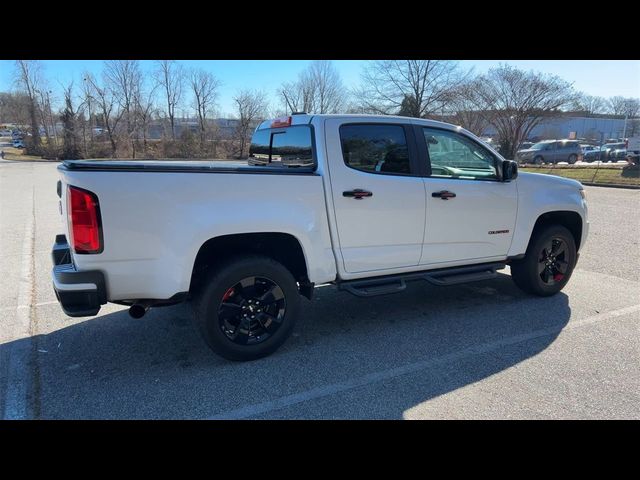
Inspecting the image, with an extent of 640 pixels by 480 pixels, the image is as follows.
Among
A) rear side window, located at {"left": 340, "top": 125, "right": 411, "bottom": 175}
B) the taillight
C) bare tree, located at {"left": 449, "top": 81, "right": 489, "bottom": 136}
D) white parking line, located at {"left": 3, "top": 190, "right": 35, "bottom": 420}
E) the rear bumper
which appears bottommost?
white parking line, located at {"left": 3, "top": 190, "right": 35, "bottom": 420}

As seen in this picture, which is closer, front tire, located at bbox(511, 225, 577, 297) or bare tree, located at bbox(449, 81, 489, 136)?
front tire, located at bbox(511, 225, 577, 297)

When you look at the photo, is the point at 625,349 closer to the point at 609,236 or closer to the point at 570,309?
the point at 570,309

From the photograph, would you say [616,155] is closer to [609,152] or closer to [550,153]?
[609,152]

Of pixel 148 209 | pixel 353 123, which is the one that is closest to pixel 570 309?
pixel 353 123

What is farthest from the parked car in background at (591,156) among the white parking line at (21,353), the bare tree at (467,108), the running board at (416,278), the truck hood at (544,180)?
the white parking line at (21,353)

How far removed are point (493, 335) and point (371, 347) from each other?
1242 millimetres

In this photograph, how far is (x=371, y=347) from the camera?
3828 millimetres

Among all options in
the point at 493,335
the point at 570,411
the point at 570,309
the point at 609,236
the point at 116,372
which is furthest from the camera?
the point at 609,236

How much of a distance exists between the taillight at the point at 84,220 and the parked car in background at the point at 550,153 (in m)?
33.1

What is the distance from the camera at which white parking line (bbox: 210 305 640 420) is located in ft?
9.46

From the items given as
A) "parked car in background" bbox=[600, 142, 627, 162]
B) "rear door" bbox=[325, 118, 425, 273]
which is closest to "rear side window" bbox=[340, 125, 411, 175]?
"rear door" bbox=[325, 118, 425, 273]

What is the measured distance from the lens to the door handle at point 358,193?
3.69m

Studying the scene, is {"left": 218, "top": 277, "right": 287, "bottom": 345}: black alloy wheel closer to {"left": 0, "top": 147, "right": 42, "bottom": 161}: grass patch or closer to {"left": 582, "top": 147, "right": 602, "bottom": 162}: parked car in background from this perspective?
{"left": 582, "top": 147, "right": 602, "bottom": 162}: parked car in background

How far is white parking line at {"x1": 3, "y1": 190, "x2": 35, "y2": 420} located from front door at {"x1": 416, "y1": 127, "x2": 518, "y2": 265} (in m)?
3.51
